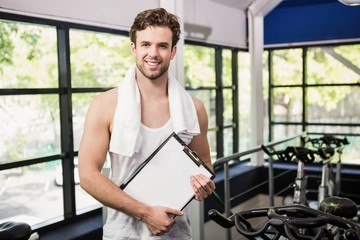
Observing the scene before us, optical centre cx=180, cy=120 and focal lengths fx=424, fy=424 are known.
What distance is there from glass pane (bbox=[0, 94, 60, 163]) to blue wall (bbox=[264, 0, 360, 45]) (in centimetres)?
354

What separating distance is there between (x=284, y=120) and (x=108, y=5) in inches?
134

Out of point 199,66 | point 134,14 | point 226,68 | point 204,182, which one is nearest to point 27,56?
point 134,14

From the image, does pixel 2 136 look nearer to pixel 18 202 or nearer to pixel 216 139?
pixel 18 202

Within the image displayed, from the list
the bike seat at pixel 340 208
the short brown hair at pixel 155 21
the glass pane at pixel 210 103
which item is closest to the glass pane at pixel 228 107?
the glass pane at pixel 210 103

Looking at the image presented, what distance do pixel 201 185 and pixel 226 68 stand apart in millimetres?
4083

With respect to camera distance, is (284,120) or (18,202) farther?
(284,120)

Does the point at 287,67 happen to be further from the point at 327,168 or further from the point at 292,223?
the point at 292,223

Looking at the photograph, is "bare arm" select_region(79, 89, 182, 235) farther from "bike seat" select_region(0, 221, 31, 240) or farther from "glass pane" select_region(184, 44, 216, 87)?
"glass pane" select_region(184, 44, 216, 87)

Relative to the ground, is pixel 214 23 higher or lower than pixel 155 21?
higher

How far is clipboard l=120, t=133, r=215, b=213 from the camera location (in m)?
1.39

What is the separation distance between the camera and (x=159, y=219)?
1.32 m

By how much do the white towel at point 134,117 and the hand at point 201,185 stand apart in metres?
0.16

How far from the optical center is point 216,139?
16.9 ft

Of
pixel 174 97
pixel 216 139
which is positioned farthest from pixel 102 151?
pixel 216 139
